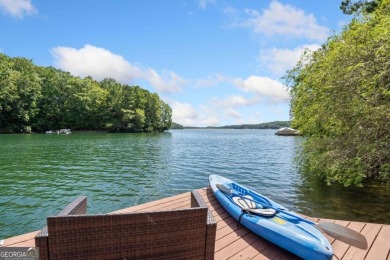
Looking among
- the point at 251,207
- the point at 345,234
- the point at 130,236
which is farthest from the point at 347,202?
the point at 130,236

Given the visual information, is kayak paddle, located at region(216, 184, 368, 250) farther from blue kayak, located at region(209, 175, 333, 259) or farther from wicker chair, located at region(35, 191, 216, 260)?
wicker chair, located at region(35, 191, 216, 260)

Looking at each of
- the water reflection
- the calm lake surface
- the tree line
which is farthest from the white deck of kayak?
the water reflection

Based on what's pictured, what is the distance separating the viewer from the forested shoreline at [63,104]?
54.8m

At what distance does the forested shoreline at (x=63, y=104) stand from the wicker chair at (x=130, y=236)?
60922mm

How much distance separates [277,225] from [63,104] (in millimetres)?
69460

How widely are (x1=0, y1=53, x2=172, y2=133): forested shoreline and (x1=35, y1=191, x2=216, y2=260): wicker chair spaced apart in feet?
200

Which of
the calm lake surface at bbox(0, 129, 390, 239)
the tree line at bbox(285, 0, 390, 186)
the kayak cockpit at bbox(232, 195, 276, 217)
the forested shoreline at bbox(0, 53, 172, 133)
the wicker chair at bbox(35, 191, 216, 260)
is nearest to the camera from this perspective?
the wicker chair at bbox(35, 191, 216, 260)

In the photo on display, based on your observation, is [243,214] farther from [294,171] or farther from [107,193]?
[294,171]

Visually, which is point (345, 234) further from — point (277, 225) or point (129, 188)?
point (129, 188)

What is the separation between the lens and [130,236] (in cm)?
281

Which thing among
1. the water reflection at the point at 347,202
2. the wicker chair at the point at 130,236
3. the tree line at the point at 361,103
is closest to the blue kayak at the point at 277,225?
the wicker chair at the point at 130,236

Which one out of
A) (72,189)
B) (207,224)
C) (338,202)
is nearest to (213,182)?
(207,224)

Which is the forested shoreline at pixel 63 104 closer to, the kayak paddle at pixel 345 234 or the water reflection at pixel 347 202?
the water reflection at pixel 347 202

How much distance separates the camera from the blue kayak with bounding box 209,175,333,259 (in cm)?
414
